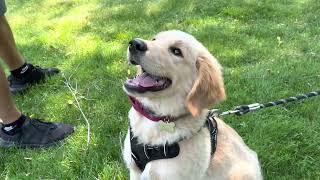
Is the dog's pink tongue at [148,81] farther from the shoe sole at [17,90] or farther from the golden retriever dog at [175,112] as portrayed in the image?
the shoe sole at [17,90]

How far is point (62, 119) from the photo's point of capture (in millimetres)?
4441

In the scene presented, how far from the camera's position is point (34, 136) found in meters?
4.07

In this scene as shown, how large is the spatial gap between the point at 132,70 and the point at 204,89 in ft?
8.06

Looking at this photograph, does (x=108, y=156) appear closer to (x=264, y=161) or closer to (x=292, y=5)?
(x=264, y=161)

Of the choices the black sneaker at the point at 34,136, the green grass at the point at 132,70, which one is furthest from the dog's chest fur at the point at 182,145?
the black sneaker at the point at 34,136

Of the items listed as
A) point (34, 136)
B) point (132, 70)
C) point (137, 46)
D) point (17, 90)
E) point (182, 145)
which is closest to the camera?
point (137, 46)

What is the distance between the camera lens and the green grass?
12.5 ft

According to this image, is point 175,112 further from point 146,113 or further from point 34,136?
point 34,136

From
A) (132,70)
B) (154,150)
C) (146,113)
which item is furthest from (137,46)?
(132,70)

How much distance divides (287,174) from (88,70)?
2.41 m

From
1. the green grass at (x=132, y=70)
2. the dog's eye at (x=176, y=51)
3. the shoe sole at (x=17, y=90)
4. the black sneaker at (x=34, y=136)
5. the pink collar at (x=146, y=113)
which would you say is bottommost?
the green grass at (x=132, y=70)

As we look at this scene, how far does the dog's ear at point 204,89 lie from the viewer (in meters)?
2.75

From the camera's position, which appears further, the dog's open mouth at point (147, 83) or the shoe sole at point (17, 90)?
the shoe sole at point (17, 90)

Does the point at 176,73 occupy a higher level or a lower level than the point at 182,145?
higher
